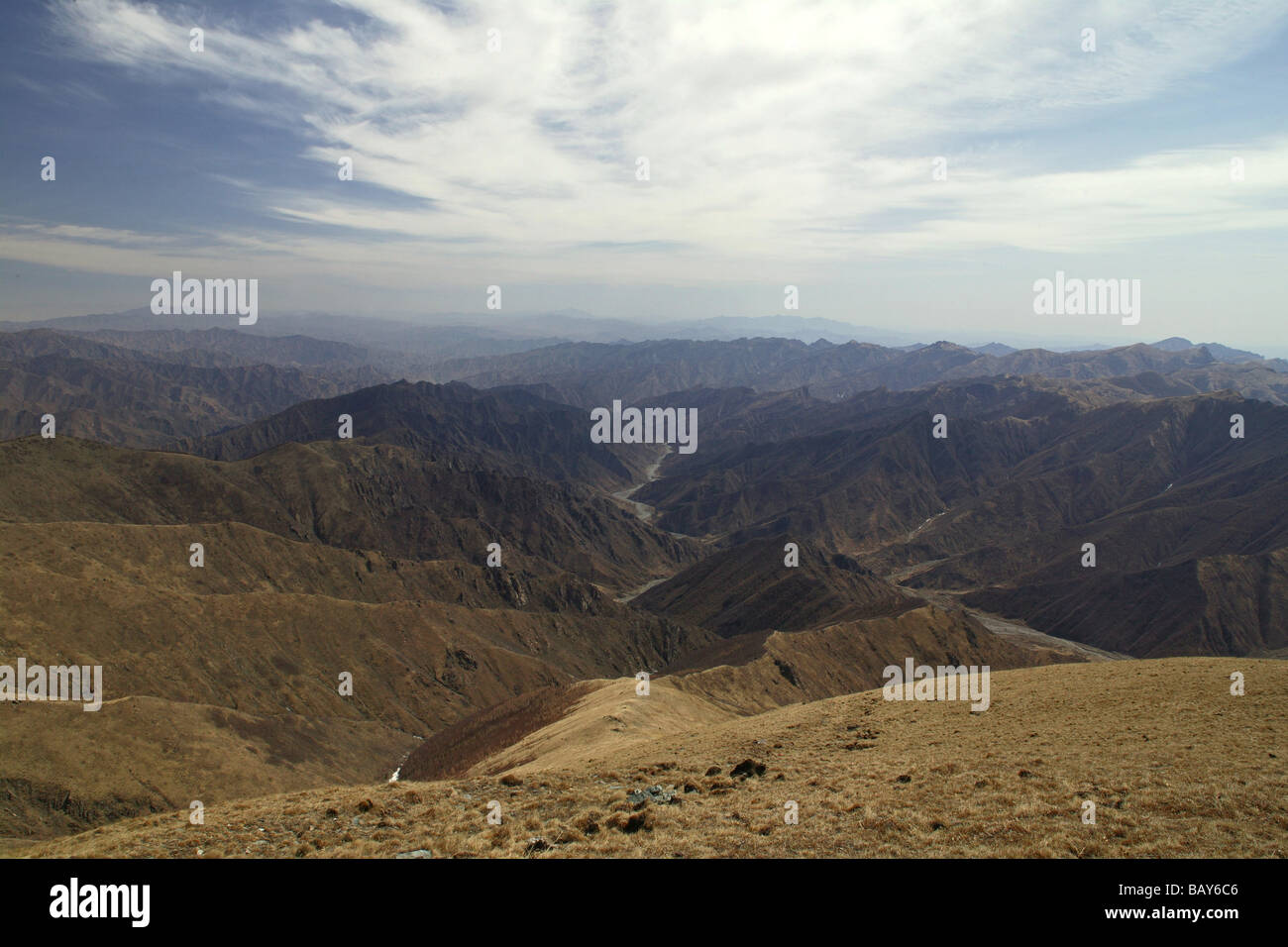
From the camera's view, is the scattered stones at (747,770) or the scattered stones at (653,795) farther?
the scattered stones at (747,770)

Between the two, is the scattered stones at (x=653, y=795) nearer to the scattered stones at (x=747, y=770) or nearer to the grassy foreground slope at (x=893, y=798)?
the grassy foreground slope at (x=893, y=798)

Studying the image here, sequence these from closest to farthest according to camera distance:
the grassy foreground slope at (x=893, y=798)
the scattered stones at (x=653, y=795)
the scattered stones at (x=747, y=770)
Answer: the grassy foreground slope at (x=893, y=798)
the scattered stones at (x=653, y=795)
the scattered stones at (x=747, y=770)

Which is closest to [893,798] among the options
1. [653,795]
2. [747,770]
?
[747,770]

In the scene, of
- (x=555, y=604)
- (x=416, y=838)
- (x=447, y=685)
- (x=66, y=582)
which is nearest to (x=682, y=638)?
(x=555, y=604)

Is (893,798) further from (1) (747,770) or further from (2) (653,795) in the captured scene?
(2) (653,795)

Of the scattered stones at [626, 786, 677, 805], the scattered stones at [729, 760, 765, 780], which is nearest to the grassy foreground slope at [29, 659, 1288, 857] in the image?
the scattered stones at [729, 760, 765, 780]

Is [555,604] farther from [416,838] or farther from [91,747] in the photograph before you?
[416,838]

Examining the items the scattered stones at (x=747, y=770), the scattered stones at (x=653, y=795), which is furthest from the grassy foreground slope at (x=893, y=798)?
the scattered stones at (x=653, y=795)
